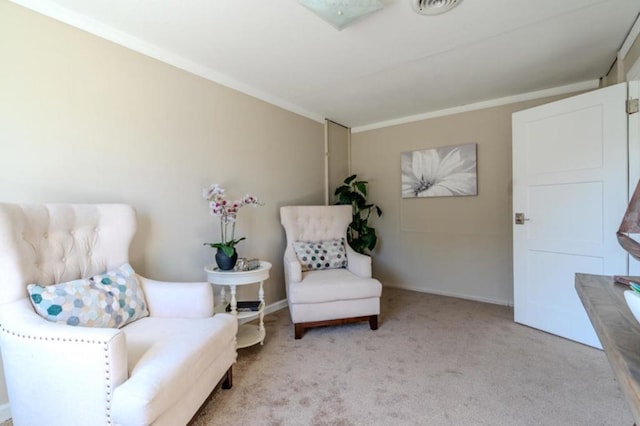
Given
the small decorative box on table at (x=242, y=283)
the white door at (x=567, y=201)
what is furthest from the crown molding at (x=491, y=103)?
the small decorative box on table at (x=242, y=283)

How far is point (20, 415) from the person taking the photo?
3.89 feet

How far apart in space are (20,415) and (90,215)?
36.2 inches

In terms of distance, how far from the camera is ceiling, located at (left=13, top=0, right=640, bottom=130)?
171cm

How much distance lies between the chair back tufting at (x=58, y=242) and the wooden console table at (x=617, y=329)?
1964 mm

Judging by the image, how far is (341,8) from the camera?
1.65m

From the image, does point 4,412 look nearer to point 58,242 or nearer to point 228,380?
point 58,242

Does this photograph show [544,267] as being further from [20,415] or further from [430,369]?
[20,415]

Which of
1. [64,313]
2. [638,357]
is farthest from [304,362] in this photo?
[638,357]

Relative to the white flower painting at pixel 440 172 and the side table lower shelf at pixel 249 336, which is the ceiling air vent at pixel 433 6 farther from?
the side table lower shelf at pixel 249 336

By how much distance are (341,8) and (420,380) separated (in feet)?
7.32

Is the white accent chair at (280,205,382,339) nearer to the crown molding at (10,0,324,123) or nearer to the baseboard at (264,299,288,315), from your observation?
the baseboard at (264,299,288,315)

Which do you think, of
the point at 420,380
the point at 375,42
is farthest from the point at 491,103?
the point at 420,380

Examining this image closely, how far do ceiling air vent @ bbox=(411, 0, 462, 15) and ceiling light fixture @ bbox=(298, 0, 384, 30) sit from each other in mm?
220

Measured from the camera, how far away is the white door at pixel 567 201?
2084mm
